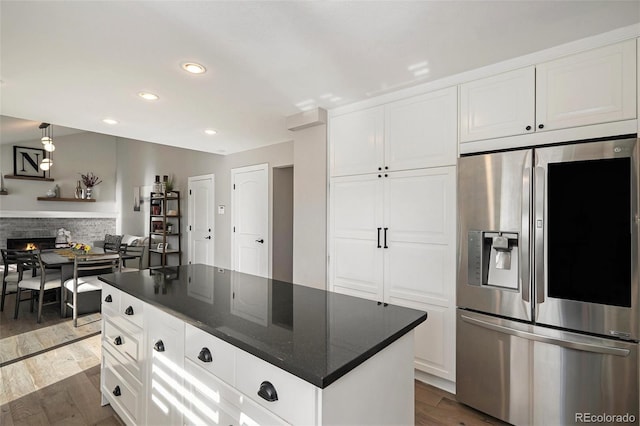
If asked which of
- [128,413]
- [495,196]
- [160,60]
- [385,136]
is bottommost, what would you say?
[128,413]

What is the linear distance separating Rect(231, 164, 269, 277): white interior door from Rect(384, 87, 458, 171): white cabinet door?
252cm

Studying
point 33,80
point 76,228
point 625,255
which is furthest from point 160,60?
point 76,228

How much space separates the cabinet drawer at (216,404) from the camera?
1053 mm

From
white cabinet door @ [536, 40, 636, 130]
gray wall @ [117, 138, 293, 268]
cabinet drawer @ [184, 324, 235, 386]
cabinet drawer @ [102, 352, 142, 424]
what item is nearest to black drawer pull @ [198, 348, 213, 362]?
cabinet drawer @ [184, 324, 235, 386]

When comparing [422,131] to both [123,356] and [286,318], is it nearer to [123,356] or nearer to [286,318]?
[286,318]

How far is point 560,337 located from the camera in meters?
1.77

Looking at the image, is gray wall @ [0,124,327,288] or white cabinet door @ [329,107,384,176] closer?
white cabinet door @ [329,107,384,176]

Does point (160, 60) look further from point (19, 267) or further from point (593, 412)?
point (19, 267)

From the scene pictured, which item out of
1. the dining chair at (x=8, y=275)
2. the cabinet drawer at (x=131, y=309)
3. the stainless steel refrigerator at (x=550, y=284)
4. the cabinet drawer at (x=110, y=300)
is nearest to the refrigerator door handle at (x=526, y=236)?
the stainless steel refrigerator at (x=550, y=284)

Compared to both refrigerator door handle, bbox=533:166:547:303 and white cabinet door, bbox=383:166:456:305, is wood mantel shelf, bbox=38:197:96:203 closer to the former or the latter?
white cabinet door, bbox=383:166:456:305

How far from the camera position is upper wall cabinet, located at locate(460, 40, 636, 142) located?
67.1 inches

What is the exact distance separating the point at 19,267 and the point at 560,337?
5.76 metres

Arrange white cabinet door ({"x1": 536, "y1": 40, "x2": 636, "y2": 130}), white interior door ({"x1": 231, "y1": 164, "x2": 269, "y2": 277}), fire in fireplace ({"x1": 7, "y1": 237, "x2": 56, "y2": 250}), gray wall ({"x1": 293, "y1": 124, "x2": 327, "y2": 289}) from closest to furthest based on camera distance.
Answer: white cabinet door ({"x1": 536, "y1": 40, "x2": 636, "y2": 130}) < gray wall ({"x1": 293, "y1": 124, "x2": 327, "y2": 289}) < white interior door ({"x1": 231, "y1": 164, "x2": 269, "y2": 277}) < fire in fireplace ({"x1": 7, "y1": 237, "x2": 56, "y2": 250})

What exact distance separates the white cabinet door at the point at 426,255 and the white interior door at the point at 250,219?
2520 mm
